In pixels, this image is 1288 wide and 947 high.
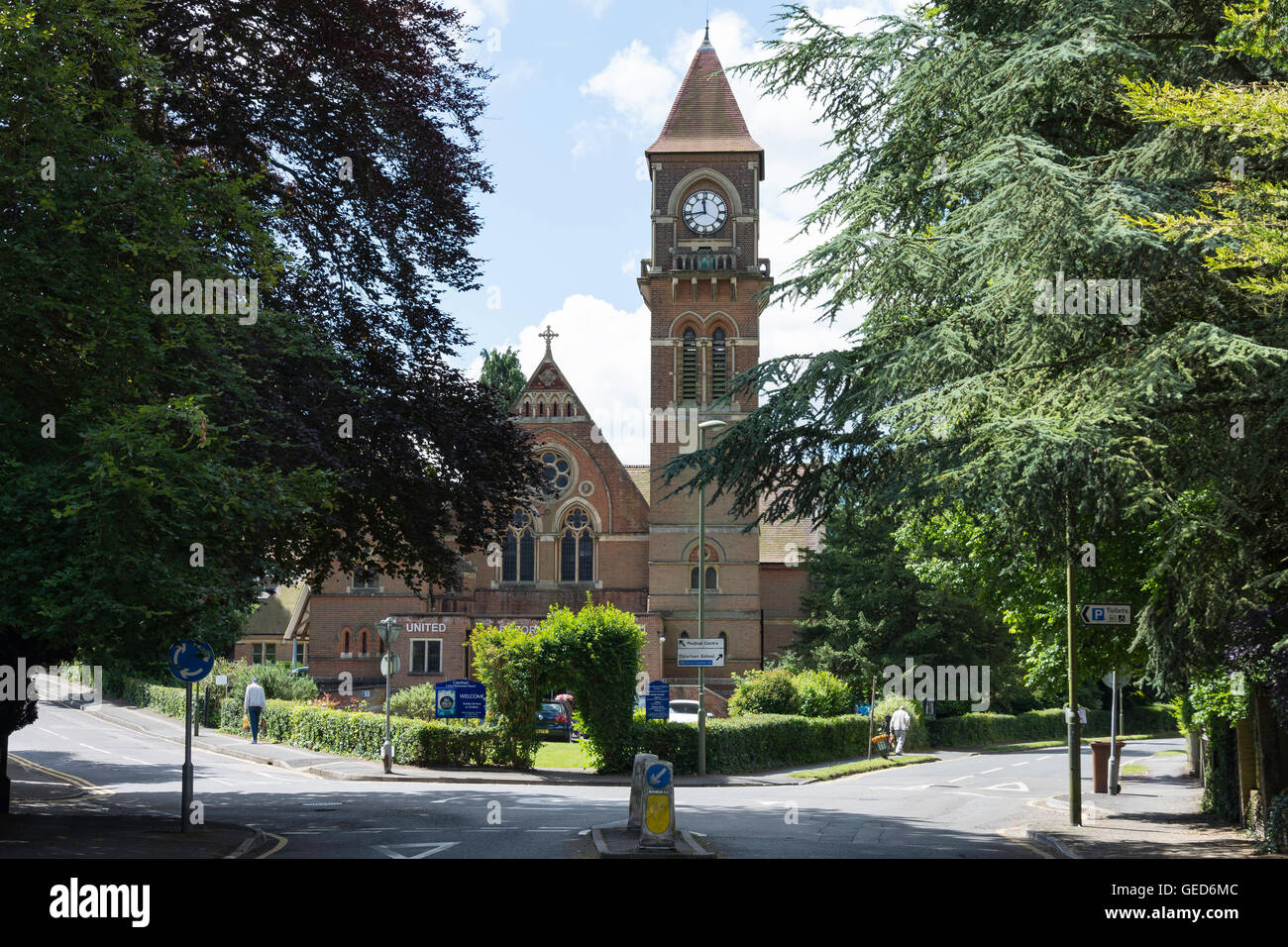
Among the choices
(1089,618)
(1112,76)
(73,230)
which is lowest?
(1089,618)

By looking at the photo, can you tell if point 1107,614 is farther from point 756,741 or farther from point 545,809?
point 756,741

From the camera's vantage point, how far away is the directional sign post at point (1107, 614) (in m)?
16.2

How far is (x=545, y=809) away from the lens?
61.3 ft

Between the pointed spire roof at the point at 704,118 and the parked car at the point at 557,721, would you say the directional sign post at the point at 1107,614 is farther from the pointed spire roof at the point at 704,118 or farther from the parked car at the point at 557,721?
the pointed spire roof at the point at 704,118

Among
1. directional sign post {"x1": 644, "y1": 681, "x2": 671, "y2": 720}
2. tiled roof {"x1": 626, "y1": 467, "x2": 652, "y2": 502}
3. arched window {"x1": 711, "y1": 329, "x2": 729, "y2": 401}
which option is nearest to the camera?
directional sign post {"x1": 644, "y1": 681, "x2": 671, "y2": 720}

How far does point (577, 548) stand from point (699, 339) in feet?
34.5

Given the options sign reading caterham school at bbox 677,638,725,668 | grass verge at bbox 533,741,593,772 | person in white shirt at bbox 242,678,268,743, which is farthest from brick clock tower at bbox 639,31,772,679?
sign reading caterham school at bbox 677,638,725,668

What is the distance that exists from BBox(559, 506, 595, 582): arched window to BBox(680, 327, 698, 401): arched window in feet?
22.7

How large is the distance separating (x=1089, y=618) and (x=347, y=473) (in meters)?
9.89

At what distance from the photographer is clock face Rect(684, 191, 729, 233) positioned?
52.9 metres

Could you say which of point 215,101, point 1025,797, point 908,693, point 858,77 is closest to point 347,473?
point 215,101

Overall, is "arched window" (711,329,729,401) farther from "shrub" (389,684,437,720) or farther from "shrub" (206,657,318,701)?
"shrub" (206,657,318,701)

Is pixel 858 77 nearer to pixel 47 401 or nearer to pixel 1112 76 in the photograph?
pixel 1112 76

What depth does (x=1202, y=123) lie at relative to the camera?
11516 mm
